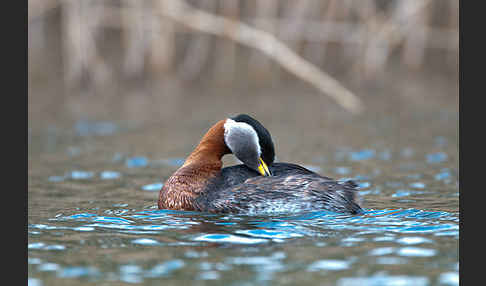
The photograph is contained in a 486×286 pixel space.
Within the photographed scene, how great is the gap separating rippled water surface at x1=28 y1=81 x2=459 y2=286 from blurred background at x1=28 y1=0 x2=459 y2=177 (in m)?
0.12

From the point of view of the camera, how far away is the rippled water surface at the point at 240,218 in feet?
17.5

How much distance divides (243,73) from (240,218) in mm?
11102

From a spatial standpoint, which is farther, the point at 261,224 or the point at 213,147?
the point at 213,147

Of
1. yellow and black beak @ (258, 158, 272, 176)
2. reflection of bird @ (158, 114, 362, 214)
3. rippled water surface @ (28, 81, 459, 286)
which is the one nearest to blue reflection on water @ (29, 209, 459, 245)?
rippled water surface @ (28, 81, 459, 286)

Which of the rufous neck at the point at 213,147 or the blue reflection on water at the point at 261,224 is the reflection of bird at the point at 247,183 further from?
the blue reflection on water at the point at 261,224

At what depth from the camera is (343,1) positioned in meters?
18.1

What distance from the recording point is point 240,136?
7.75 meters

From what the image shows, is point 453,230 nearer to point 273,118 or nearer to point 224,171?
point 224,171

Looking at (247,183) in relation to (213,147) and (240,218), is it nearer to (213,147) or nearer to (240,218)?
(240,218)

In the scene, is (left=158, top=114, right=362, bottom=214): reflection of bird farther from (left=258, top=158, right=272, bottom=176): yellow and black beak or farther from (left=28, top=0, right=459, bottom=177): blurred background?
(left=28, top=0, right=459, bottom=177): blurred background

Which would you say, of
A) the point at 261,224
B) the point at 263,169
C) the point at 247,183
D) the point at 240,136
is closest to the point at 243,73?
the point at 240,136

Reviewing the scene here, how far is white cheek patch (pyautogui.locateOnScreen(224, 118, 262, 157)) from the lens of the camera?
301 inches

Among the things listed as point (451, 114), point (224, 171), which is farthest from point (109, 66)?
point (224, 171)

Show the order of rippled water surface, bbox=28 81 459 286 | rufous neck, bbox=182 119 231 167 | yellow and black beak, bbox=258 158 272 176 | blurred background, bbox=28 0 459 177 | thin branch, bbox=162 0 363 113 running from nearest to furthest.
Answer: rippled water surface, bbox=28 81 459 286 < yellow and black beak, bbox=258 158 272 176 < rufous neck, bbox=182 119 231 167 < thin branch, bbox=162 0 363 113 < blurred background, bbox=28 0 459 177
